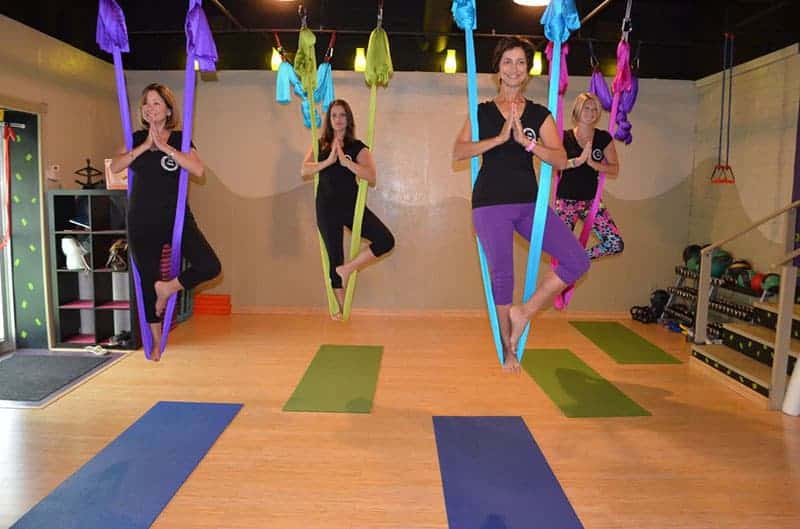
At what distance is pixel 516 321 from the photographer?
2936 millimetres

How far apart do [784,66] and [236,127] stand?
561 centimetres

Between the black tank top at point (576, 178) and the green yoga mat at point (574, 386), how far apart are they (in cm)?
147

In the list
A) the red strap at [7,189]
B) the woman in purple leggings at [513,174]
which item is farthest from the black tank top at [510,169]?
the red strap at [7,189]

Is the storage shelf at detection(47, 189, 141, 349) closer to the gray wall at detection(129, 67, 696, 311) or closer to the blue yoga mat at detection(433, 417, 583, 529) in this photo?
the gray wall at detection(129, 67, 696, 311)

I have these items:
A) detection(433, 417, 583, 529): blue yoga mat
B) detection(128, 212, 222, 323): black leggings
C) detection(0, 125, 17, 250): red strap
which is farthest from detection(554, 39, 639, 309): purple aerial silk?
detection(0, 125, 17, 250): red strap

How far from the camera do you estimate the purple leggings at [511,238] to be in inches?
111

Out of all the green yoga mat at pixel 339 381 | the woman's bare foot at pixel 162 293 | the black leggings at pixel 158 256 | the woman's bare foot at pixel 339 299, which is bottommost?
the green yoga mat at pixel 339 381

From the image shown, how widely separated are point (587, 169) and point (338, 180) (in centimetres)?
172

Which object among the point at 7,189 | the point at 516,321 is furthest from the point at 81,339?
the point at 516,321

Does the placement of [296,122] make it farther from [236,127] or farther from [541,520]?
[541,520]

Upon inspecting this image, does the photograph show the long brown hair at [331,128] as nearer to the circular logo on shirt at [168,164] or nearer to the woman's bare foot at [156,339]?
the circular logo on shirt at [168,164]

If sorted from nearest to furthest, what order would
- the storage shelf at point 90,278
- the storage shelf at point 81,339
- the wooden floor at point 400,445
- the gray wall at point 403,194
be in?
the wooden floor at point 400,445 → the storage shelf at point 90,278 → the storage shelf at point 81,339 → the gray wall at point 403,194

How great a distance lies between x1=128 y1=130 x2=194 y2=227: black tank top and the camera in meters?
3.03

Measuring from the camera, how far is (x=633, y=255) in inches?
286
